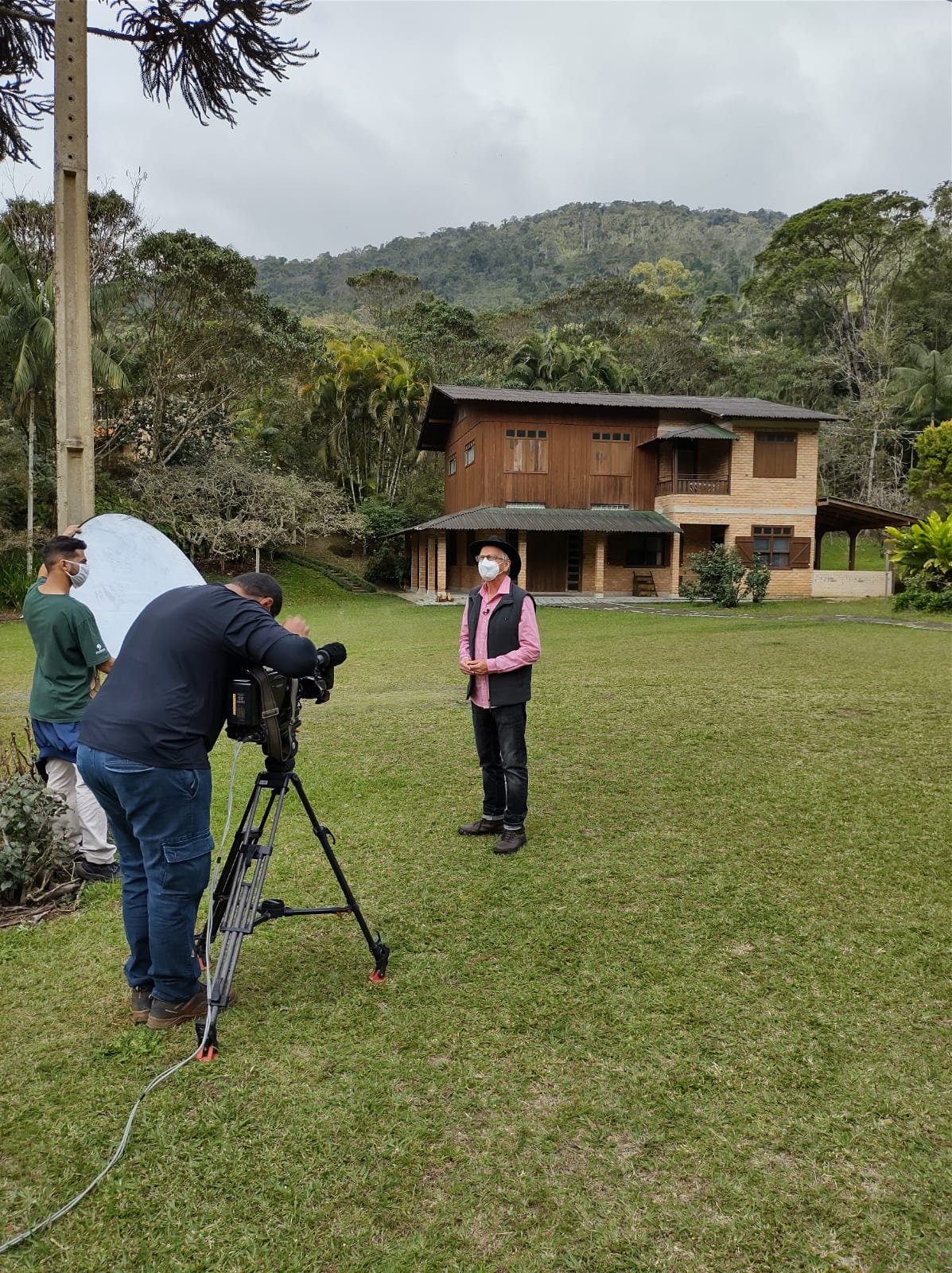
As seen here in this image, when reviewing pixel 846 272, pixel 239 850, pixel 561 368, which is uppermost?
pixel 846 272

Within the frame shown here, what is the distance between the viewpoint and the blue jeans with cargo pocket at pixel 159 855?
2.86 meters

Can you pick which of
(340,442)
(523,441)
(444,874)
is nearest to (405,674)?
(444,874)

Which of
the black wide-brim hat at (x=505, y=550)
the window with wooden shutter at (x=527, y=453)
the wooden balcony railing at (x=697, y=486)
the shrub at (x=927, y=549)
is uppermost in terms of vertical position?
the window with wooden shutter at (x=527, y=453)

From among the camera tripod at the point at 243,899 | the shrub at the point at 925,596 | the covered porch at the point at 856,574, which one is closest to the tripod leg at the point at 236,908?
the camera tripod at the point at 243,899

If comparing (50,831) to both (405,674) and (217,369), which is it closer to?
(405,674)

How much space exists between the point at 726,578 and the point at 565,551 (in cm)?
768

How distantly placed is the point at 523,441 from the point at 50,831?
25.7m

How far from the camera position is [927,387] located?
129ft

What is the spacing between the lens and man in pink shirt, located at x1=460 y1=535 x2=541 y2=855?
504 cm

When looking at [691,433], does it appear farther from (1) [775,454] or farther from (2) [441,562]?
(2) [441,562]

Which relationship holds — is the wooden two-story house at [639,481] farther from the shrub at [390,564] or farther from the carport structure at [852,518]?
the shrub at [390,564]

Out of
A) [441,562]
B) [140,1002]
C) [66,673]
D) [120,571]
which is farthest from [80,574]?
[441,562]

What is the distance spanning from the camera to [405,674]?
1230cm

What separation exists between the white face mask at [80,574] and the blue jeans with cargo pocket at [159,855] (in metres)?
1.70
